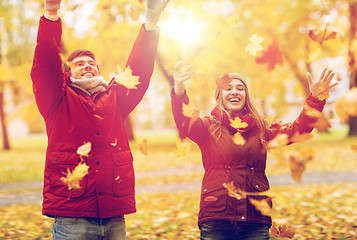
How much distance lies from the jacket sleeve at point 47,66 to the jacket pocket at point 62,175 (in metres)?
0.33

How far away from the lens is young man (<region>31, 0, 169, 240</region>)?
94.3 inches

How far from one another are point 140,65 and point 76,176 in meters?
0.86

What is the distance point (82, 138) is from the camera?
2.51 m

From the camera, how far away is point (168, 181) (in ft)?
32.1

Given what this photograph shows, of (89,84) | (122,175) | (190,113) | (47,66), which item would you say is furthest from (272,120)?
(47,66)

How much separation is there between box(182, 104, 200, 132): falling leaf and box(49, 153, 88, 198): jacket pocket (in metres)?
0.78

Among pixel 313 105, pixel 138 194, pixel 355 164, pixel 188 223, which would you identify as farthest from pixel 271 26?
pixel 313 105

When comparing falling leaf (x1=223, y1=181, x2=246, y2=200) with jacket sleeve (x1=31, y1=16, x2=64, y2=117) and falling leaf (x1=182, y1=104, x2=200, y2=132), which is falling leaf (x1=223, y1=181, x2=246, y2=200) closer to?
falling leaf (x1=182, y1=104, x2=200, y2=132)

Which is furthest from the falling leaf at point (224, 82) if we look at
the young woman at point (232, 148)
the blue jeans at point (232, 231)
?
the blue jeans at point (232, 231)

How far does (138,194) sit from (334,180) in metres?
4.60

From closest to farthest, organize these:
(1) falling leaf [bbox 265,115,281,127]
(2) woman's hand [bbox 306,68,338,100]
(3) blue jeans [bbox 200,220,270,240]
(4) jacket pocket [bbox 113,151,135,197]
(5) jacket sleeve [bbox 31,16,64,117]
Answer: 1. (5) jacket sleeve [bbox 31,16,64,117]
2. (4) jacket pocket [bbox 113,151,135,197]
3. (3) blue jeans [bbox 200,220,270,240]
4. (2) woman's hand [bbox 306,68,338,100]
5. (1) falling leaf [bbox 265,115,281,127]

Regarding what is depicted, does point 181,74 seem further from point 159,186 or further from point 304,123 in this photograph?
point 159,186

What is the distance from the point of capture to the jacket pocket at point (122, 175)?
8.25 feet

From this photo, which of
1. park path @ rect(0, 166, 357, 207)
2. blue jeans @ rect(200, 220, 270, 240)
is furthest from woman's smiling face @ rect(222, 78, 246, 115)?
park path @ rect(0, 166, 357, 207)
